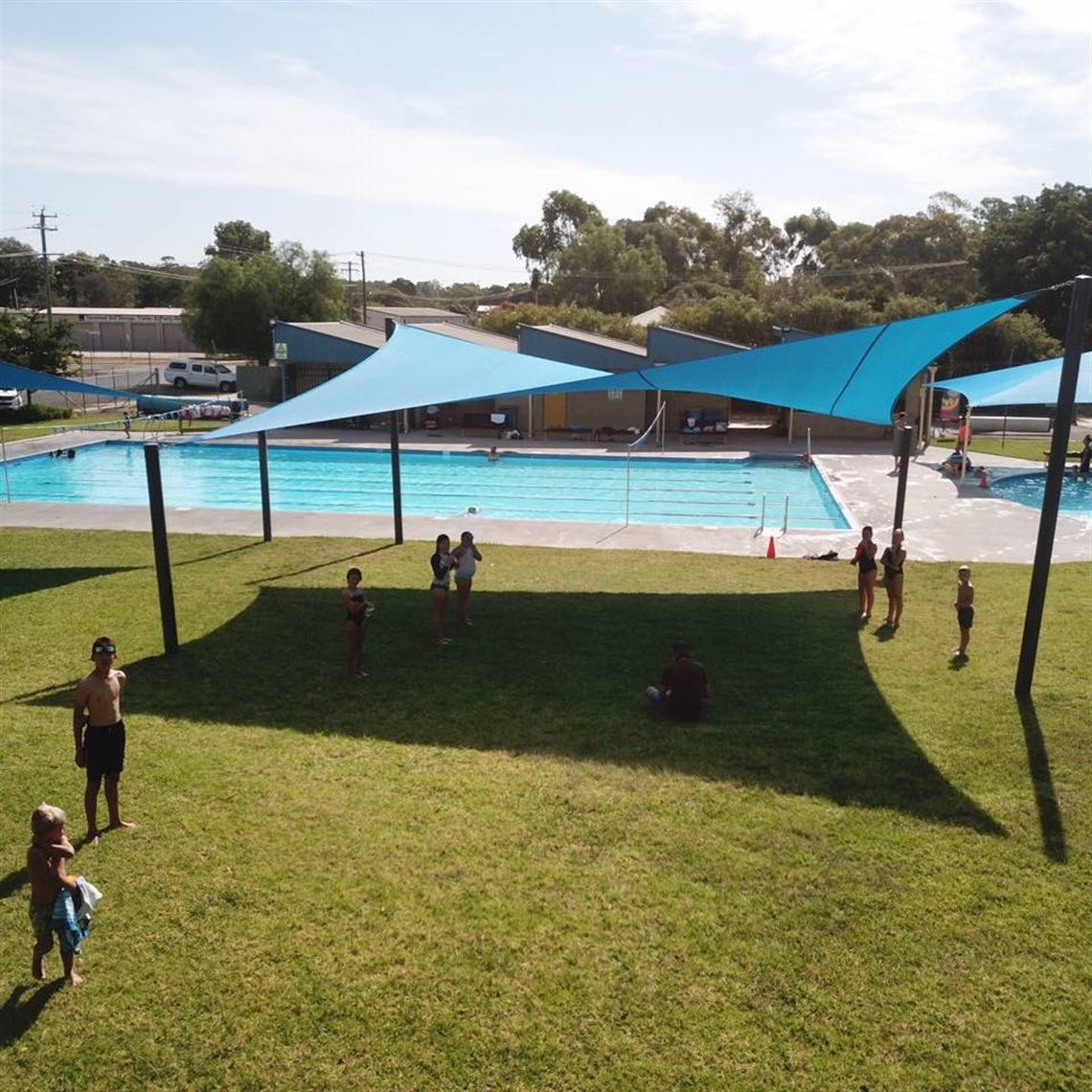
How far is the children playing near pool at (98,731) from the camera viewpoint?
263 inches

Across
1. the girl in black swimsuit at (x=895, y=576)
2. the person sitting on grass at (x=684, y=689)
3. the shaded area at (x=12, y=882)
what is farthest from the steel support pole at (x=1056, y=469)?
the shaded area at (x=12, y=882)

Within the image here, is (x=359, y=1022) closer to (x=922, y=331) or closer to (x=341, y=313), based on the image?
(x=922, y=331)

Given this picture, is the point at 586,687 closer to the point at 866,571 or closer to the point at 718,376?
the point at 866,571

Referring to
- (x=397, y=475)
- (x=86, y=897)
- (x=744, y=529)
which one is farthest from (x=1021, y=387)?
(x=86, y=897)

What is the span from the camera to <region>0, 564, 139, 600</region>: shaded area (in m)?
13.5

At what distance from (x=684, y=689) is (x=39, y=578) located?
10.6m

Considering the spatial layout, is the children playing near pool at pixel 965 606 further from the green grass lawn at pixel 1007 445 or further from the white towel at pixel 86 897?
the green grass lawn at pixel 1007 445

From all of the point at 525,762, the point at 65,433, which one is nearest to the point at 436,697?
the point at 525,762

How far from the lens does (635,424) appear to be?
35.6m

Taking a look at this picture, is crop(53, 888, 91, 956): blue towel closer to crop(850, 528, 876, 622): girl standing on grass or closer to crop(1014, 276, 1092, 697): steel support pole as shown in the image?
crop(1014, 276, 1092, 697): steel support pole

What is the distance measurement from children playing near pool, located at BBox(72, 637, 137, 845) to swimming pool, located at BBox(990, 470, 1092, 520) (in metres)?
20.2

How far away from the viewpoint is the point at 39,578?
46.7 ft

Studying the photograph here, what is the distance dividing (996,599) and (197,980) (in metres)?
11.7

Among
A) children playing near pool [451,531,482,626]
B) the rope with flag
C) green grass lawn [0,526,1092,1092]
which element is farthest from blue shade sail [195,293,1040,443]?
the rope with flag
